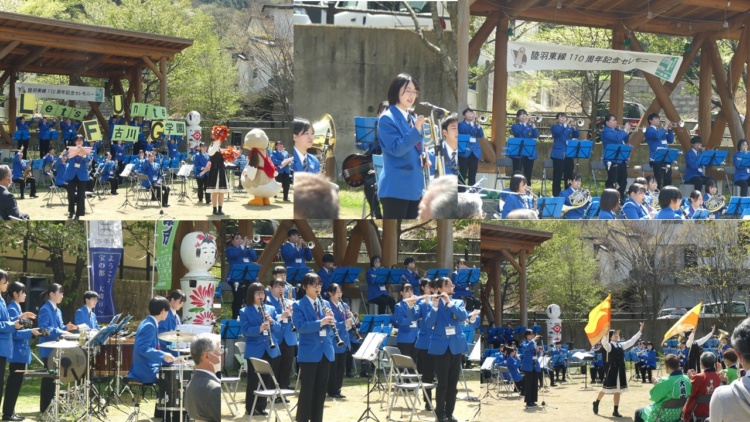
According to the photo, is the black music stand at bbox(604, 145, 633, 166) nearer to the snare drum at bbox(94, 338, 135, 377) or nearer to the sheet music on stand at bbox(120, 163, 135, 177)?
the sheet music on stand at bbox(120, 163, 135, 177)

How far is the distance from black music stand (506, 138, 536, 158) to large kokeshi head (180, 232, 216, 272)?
5.23 m

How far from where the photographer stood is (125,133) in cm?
1455

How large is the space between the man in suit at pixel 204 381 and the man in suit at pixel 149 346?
7.78 feet

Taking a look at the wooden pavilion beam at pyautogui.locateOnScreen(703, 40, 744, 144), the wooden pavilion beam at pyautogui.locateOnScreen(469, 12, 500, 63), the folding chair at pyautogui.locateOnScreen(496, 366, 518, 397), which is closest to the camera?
the folding chair at pyautogui.locateOnScreen(496, 366, 518, 397)

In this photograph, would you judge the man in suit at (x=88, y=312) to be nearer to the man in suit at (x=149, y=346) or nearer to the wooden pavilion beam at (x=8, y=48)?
the man in suit at (x=149, y=346)

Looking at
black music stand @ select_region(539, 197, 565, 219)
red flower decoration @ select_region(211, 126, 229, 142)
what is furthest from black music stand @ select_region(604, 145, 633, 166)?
red flower decoration @ select_region(211, 126, 229, 142)

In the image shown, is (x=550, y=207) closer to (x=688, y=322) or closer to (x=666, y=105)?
(x=688, y=322)

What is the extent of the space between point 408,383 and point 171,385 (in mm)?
1911

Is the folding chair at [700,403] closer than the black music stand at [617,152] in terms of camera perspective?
Yes

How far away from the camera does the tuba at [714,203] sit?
13.3 meters

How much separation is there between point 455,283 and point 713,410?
5143 millimetres

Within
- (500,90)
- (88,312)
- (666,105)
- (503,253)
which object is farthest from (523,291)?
(666,105)

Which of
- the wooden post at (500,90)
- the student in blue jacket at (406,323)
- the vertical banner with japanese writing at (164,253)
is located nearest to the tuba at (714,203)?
the wooden post at (500,90)

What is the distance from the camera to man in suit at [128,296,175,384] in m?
8.60
